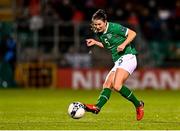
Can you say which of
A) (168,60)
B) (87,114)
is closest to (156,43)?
(168,60)

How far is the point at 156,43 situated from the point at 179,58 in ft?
3.60

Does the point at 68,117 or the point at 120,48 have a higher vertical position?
the point at 120,48

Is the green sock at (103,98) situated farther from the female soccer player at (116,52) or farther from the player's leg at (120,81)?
the player's leg at (120,81)

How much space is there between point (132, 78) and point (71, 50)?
261cm

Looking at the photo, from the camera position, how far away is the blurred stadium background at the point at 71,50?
27172 mm

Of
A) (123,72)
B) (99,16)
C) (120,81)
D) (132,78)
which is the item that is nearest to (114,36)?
(99,16)

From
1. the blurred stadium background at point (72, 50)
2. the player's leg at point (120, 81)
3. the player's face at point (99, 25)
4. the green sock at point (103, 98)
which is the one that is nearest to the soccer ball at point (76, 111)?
the green sock at point (103, 98)

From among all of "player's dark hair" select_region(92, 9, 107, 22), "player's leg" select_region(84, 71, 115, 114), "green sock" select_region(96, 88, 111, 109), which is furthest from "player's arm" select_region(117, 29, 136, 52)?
"green sock" select_region(96, 88, 111, 109)

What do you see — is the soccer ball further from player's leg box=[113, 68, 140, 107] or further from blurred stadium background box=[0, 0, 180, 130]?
blurred stadium background box=[0, 0, 180, 130]

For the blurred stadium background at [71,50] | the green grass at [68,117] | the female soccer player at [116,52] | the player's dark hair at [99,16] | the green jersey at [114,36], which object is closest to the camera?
the green grass at [68,117]

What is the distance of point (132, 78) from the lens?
90.4 ft

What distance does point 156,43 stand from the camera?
27.6 metres

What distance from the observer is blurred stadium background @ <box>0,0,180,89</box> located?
2717 cm

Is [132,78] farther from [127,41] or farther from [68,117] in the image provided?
[127,41]
